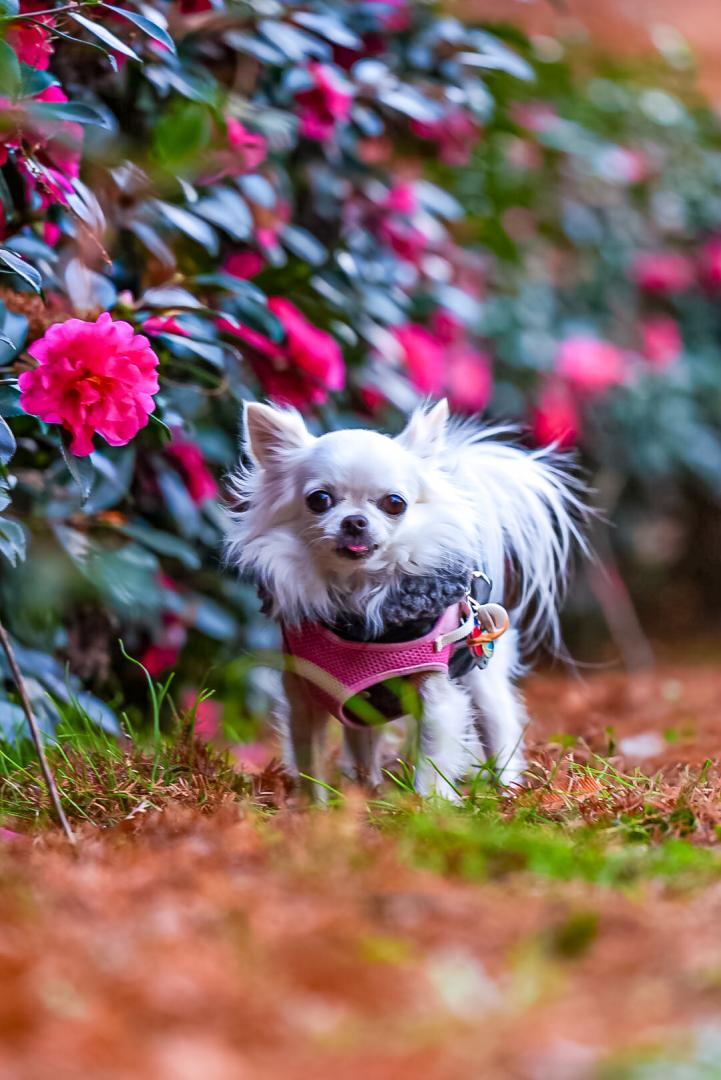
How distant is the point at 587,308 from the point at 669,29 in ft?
5.74

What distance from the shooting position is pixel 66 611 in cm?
259

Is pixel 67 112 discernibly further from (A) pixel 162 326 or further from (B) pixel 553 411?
(B) pixel 553 411

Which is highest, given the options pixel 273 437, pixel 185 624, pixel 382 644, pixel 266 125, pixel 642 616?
pixel 266 125

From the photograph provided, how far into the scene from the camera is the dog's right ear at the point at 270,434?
6.42 ft

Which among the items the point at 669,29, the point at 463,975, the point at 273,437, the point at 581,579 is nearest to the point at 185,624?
the point at 273,437

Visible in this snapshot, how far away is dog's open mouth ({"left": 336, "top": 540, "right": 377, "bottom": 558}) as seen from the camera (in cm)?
180

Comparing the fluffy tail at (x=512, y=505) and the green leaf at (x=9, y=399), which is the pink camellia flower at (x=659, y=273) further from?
the green leaf at (x=9, y=399)

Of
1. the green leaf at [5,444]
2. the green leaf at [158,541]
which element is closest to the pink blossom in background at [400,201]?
the green leaf at [158,541]

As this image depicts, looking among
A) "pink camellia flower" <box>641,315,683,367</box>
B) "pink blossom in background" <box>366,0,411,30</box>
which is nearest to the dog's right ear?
Answer: "pink blossom in background" <box>366,0,411,30</box>

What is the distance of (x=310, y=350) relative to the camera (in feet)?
8.00

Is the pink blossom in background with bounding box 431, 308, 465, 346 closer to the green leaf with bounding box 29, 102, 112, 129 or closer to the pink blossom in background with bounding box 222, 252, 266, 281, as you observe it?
the pink blossom in background with bounding box 222, 252, 266, 281

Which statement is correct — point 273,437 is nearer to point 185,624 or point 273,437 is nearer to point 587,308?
point 185,624

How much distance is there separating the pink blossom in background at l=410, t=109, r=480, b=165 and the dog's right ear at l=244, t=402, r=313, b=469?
118 cm

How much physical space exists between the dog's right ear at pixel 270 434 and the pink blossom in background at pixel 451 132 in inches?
46.6
